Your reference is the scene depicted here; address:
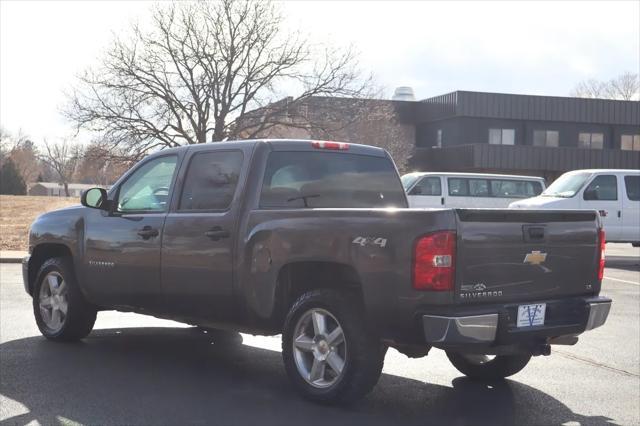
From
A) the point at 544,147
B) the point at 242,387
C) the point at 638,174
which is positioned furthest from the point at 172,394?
the point at 544,147

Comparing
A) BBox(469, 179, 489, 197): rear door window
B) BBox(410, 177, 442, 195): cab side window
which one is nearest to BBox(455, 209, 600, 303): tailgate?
BBox(410, 177, 442, 195): cab side window

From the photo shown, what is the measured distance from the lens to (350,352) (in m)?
5.23

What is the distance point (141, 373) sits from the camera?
645cm

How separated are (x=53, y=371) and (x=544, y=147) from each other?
44.1 meters

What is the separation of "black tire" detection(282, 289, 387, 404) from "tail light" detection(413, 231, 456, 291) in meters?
0.64

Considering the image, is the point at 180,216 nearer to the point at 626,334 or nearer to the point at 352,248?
the point at 352,248

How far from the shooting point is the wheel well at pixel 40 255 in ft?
25.7

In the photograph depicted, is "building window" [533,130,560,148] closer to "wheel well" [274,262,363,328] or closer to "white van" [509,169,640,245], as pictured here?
"white van" [509,169,640,245]

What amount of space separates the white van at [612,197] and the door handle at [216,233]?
13.6 m

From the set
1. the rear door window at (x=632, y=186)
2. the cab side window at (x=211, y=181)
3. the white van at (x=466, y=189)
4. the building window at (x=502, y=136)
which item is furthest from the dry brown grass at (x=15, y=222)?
the building window at (x=502, y=136)

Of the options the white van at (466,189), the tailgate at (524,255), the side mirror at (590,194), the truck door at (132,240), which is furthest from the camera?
the white van at (466,189)

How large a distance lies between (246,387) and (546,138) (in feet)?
153

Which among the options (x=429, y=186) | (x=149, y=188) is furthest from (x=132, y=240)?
(x=429, y=186)

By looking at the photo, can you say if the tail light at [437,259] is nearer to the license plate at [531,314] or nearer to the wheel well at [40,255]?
the license plate at [531,314]
